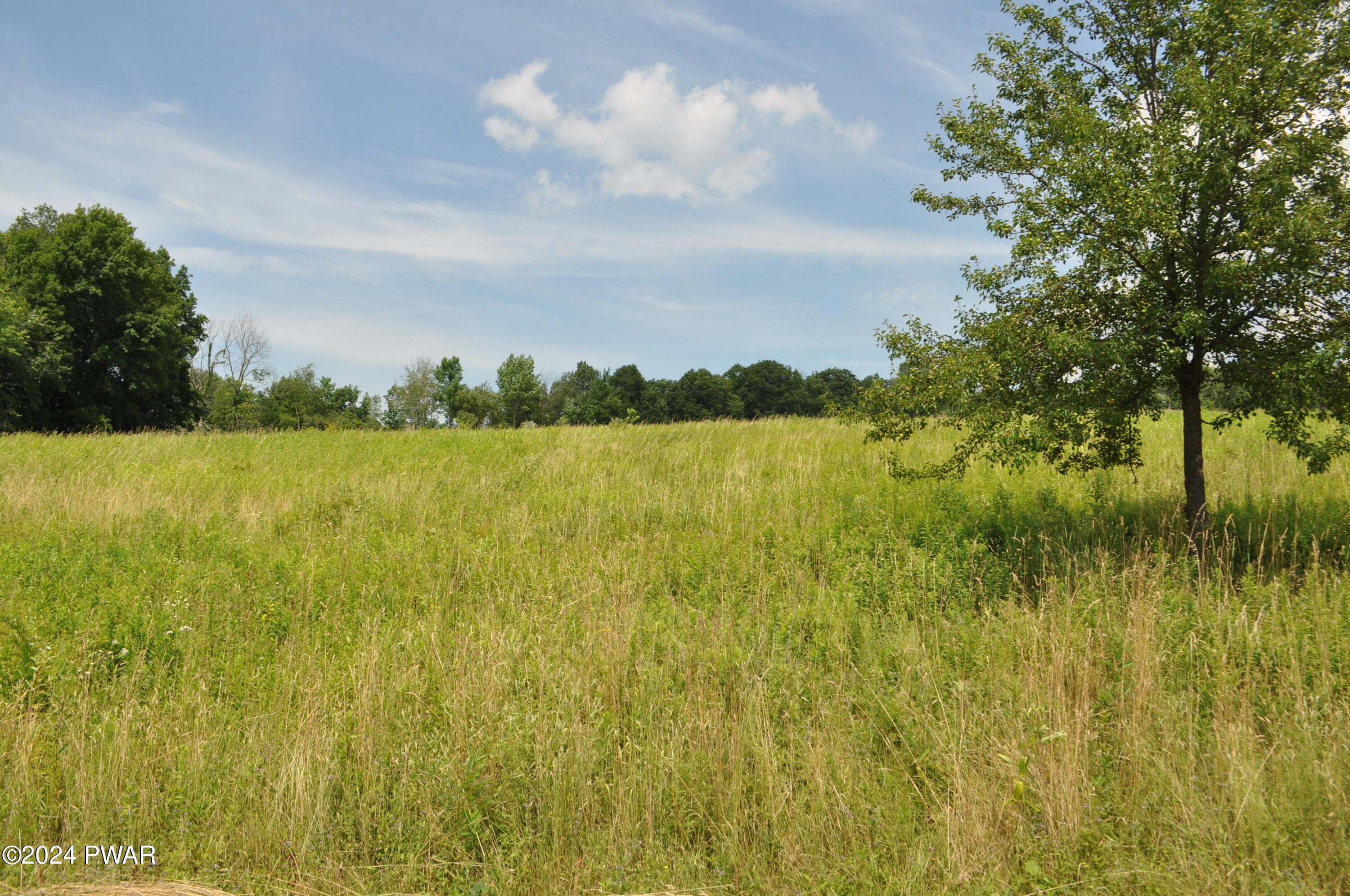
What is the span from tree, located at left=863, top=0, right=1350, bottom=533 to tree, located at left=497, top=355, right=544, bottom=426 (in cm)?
8322

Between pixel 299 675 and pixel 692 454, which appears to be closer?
pixel 299 675

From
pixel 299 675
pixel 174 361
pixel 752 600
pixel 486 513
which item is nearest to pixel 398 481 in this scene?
pixel 486 513

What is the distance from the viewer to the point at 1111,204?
6285 millimetres

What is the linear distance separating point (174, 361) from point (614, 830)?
43.2 metres

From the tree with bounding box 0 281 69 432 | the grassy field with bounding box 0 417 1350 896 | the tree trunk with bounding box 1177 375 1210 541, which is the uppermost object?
the tree with bounding box 0 281 69 432

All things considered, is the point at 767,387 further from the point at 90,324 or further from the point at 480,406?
the point at 90,324

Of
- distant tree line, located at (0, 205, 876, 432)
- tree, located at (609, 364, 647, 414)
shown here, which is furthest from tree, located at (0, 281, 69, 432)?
tree, located at (609, 364, 647, 414)

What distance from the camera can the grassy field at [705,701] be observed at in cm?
340

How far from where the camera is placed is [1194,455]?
738 cm

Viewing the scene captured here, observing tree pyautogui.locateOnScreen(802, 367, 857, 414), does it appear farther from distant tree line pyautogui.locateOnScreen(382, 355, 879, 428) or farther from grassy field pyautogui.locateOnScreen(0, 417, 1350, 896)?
grassy field pyautogui.locateOnScreen(0, 417, 1350, 896)

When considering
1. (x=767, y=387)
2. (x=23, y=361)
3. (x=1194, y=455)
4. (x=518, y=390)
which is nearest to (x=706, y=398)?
(x=767, y=387)

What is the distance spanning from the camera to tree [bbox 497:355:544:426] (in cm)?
8806

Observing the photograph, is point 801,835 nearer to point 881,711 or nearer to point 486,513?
point 881,711

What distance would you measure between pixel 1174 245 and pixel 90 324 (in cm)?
4423
